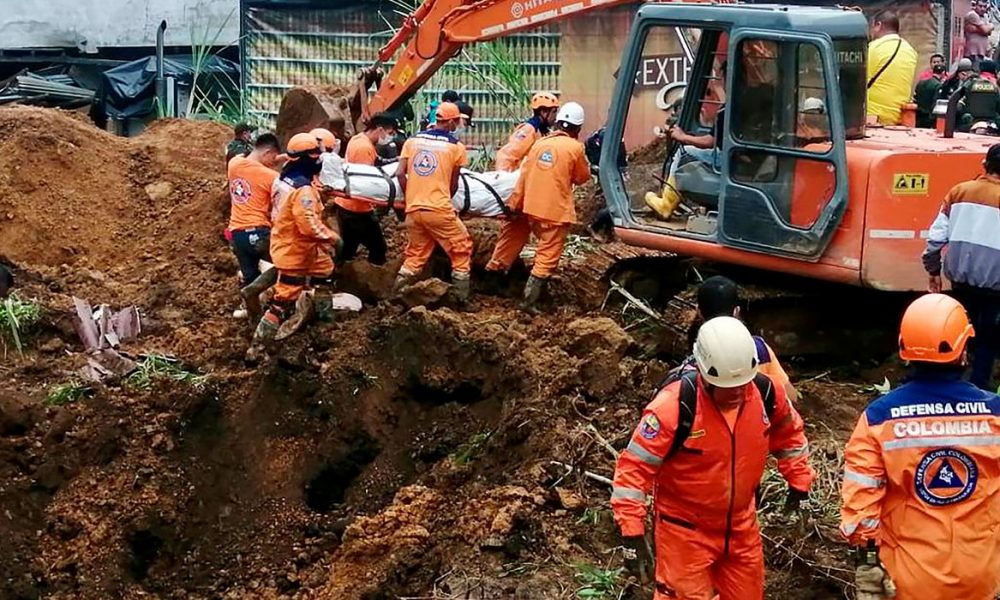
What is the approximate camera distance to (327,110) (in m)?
14.4

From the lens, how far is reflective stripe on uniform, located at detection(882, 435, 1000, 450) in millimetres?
A: 5207

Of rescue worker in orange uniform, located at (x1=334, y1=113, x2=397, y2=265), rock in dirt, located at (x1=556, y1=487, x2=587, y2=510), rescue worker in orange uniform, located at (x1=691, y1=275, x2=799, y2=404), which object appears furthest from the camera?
rescue worker in orange uniform, located at (x1=334, y1=113, x2=397, y2=265)

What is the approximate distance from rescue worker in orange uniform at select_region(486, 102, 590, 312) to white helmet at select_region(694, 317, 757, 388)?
17.0 feet

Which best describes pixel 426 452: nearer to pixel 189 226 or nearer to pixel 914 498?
pixel 914 498

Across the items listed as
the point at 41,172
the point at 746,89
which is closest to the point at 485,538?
the point at 746,89

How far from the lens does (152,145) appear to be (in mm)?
15891

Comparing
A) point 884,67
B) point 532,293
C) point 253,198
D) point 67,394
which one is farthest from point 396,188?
point 884,67

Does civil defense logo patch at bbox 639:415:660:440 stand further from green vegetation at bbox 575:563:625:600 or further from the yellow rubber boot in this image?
the yellow rubber boot

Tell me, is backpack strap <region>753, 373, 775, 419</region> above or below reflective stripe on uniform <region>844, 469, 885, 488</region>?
above

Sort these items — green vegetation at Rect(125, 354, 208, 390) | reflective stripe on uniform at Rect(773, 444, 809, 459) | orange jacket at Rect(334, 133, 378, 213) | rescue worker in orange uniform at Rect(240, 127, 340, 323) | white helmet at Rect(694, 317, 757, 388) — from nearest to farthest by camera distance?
white helmet at Rect(694, 317, 757, 388) < reflective stripe on uniform at Rect(773, 444, 809, 459) < green vegetation at Rect(125, 354, 208, 390) < rescue worker in orange uniform at Rect(240, 127, 340, 323) < orange jacket at Rect(334, 133, 378, 213)

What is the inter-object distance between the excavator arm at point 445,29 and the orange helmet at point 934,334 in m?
6.48

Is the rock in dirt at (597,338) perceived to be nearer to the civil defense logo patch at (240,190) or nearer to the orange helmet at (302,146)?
the orange helmet at (302,146)

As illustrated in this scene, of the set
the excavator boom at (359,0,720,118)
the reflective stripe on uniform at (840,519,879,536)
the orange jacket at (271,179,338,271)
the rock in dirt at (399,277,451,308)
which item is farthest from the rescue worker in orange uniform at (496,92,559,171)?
the reflective stripe on uniform at (840,519,879,536)

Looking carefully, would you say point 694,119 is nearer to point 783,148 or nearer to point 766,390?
point 783,148
